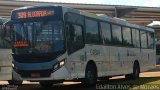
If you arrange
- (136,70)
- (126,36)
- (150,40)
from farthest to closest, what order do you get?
(150,40)
(136,70)
(126,36)

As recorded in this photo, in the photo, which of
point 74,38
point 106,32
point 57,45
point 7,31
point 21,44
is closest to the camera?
point 57,45

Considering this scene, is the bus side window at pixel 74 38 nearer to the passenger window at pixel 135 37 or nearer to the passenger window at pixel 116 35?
the passenger window at pixel 116 35

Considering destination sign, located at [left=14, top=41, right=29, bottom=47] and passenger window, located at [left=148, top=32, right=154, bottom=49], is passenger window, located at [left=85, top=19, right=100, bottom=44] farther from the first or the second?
passenger window, located at [left=148, top=32, right=154, bottom=49]

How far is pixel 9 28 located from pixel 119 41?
7048 mm

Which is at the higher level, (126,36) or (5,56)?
(126,36)

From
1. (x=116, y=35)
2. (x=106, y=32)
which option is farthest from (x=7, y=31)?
(x=116, y=35)

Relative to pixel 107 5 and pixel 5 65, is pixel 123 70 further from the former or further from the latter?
pixel 107 5

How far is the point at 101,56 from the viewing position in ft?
63.4

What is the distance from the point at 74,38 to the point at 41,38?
1433 mm

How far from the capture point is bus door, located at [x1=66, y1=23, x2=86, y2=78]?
15.9 m

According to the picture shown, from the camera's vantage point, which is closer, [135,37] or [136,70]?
[135,37]

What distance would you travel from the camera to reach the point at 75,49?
16.4 m

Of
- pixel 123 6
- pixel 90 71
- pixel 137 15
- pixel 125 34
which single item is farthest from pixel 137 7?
pixel 90 71

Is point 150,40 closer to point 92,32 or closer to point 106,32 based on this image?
point 106,32
